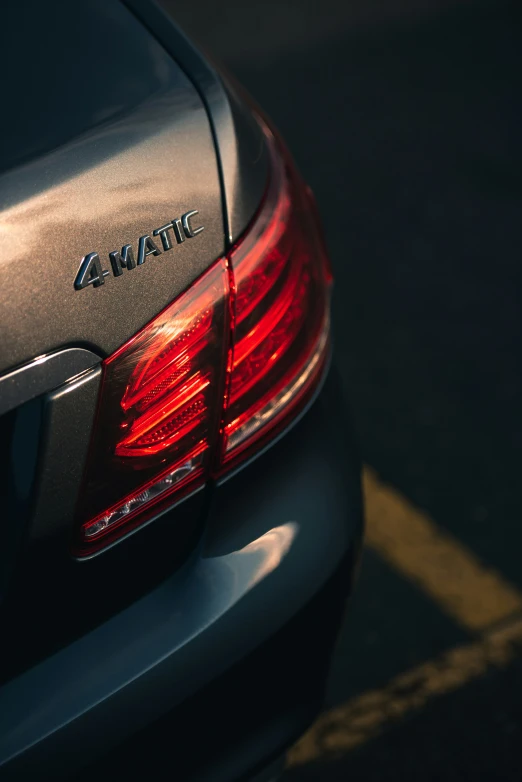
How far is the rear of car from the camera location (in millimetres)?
1203

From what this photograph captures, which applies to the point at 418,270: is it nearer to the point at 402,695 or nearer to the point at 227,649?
the point at 402,695

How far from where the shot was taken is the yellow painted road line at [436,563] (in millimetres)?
2584

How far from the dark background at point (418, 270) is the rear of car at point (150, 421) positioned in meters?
0.94

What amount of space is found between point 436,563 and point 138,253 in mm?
1716

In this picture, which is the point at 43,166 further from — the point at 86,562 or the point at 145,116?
the point at 86,562

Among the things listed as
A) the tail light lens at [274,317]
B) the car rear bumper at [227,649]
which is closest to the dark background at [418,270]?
the car rear bumper at [227,649]

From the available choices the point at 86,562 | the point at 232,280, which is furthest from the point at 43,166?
the point at 86,562

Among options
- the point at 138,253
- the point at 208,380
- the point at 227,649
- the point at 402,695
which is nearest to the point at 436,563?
the point at 402,695

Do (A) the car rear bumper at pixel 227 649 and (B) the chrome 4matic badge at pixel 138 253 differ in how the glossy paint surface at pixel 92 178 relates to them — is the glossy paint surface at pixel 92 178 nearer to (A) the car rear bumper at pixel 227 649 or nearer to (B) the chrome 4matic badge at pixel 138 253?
(B) the chrome 4matic badge at pixel 138 253

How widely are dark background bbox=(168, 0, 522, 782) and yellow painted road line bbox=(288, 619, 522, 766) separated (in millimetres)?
28

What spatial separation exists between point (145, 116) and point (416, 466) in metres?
1.89

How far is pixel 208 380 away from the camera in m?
1.38

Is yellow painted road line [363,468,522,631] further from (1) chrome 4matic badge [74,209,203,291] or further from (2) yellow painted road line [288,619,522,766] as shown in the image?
(1) chrome 4matic badge [74,209,203,291]

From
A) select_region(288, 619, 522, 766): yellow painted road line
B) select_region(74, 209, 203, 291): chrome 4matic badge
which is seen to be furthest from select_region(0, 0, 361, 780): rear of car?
select_region(288, 619, 522, 766): yellow painted road line
